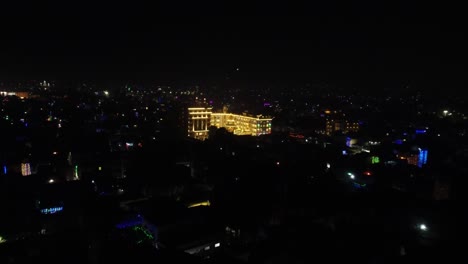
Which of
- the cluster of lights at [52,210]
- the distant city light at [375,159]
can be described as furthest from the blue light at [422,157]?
the cluster of lights at [52,210]

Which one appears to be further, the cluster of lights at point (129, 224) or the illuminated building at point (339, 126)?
the illuminated building at point (339, 126)

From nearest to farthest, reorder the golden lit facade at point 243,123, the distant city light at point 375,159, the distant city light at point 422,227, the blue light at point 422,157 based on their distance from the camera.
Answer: the distant city light at point 422,227 < the distant city light at point 375,159 < the blue light at point 422,157 < the golden lit facade at point 243,123

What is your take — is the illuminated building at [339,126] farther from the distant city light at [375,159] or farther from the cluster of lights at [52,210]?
the cluster of lights at [52,210]

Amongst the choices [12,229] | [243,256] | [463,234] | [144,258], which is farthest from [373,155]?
[12,229]

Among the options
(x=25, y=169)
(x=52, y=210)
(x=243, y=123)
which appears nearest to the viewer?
(x=52, y=210)

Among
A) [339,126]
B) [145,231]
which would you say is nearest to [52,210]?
[145,231]

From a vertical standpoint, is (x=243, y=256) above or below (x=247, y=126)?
below

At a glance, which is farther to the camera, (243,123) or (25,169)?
(243,123)

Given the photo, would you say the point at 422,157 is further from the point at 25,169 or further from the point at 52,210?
the point at 25,169

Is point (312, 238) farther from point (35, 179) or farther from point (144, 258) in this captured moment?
point (35, 179)
